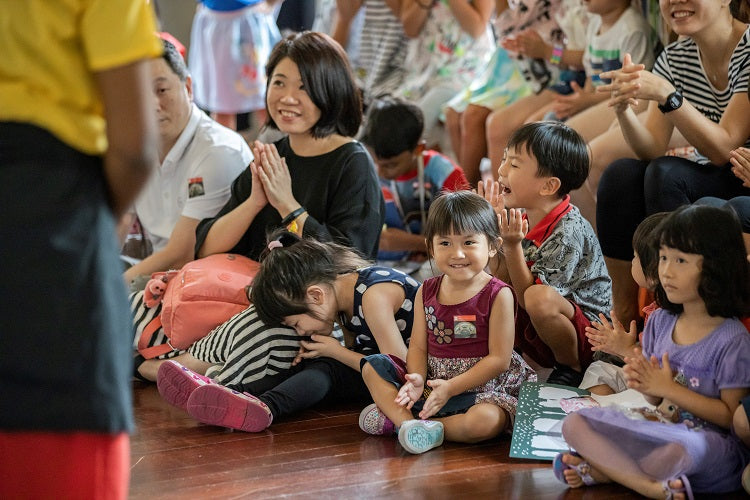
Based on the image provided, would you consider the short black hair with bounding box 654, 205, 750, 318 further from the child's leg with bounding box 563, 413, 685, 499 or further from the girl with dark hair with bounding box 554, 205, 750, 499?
the child's leg with bounding box 563, 413, 685, 499

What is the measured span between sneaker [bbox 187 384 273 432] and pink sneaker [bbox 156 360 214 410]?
0.18 feet

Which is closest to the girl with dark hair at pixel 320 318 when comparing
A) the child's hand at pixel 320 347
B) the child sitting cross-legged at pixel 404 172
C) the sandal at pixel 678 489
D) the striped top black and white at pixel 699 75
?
the child's hand at pixel 320 347

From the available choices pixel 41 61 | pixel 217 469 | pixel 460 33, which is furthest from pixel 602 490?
pixel 460 33

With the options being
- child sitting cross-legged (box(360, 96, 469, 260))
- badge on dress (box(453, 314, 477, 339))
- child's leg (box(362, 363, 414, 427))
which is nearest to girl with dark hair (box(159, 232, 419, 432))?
child's leg (box(362, 363, 414, 427))

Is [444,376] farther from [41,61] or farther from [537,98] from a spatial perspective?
[537,98]

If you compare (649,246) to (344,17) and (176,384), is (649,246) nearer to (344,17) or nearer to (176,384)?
(176,384)

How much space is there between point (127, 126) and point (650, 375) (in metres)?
1.17

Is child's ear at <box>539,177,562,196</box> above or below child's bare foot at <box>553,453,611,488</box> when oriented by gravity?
above

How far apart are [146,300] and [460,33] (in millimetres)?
2020

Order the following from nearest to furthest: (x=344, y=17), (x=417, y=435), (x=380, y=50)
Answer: (x=417, y=435) → (x=380, y=50) → (x=344, y=17)

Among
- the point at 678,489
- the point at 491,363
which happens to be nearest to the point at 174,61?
the point at 491,363

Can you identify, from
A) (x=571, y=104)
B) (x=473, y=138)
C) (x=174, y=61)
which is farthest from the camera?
(x=473, y=138)

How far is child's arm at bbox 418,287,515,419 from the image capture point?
2211 millimetres

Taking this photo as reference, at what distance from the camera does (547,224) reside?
2.59m
